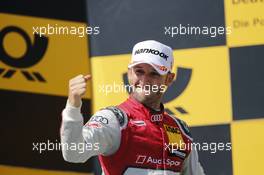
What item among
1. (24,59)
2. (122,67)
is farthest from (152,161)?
(24,59)

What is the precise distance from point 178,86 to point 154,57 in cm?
109

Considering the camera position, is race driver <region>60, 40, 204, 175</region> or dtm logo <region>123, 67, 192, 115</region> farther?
dtm logo <region>123, 67, 192, 115</region>

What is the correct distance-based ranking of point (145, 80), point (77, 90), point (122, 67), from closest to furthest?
point (77, 90) < point (145, 80) < point (122, 67)

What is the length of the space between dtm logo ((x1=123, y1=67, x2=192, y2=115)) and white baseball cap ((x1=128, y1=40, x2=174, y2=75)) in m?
0.97

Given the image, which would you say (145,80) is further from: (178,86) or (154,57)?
(178,86)

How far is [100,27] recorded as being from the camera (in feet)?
9.65

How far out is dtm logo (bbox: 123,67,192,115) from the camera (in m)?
2.94

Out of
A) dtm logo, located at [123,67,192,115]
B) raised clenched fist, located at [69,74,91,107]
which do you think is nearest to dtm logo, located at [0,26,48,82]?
dtm logo, located at [123,67,192,115]

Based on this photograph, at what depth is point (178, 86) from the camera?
2959mm

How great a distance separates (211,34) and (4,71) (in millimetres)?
933

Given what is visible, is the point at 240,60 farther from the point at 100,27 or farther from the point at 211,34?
the point at 100,27

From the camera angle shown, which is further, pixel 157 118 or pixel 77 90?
pixel 157 118

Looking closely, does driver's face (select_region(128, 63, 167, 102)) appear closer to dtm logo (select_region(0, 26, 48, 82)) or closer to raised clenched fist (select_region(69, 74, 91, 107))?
raised clenched fist (select_region(69, 74, 91, 107))

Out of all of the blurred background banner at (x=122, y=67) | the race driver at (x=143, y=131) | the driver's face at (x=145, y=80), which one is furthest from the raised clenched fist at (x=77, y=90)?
the blurred background banner at (x=122, y=67)
